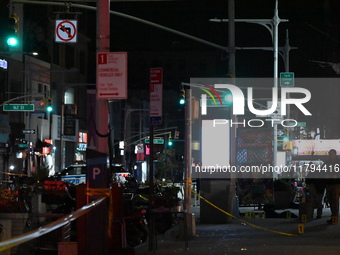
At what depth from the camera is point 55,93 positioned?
52531 mm

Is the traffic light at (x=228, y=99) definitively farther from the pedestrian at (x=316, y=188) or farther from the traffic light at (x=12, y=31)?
the traffic light at (x=12, y=31)

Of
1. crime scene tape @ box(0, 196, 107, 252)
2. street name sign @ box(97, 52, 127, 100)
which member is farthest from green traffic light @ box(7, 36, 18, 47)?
crime scene tape @ box(0, 196, 107, 252)

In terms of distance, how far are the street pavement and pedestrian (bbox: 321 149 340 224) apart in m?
0.41

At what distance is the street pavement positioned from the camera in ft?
39.9

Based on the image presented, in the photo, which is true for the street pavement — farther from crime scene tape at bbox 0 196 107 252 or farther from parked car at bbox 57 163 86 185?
parked car at bbox 57 163 86 185

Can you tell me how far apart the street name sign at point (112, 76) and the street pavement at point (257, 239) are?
3591 mm

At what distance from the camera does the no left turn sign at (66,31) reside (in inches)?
772

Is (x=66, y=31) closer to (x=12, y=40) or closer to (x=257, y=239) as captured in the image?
(x=12, y=40)

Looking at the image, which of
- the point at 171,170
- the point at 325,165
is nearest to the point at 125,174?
the point at 325,165

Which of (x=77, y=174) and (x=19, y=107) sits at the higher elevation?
(x=19, y=107)

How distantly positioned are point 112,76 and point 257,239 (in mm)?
5947

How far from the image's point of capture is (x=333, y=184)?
676 inches

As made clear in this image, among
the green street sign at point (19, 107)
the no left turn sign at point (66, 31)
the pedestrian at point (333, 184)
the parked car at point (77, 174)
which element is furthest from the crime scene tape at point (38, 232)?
the green street sign at point (19, 107)

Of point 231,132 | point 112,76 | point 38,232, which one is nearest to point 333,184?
point 231,132
